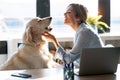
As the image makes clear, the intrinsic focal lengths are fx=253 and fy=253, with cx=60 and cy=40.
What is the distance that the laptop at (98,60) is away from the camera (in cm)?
182

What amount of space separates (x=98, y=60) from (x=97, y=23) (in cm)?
231

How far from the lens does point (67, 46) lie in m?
4.05

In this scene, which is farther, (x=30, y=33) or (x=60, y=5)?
(x=60, y=5)

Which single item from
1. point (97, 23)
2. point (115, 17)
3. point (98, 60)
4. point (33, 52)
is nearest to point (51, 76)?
point (98, 60)

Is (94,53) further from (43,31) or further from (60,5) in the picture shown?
(60,5)

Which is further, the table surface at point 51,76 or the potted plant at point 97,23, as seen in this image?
the potted plant at point 97,23

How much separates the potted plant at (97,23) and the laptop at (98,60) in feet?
6.98

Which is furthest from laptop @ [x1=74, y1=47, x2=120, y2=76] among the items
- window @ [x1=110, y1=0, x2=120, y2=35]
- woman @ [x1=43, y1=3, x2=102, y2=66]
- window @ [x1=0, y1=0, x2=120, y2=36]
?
window @ [x1=110, y1=0, x2=120, y2=35]

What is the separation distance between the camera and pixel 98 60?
1860 mm

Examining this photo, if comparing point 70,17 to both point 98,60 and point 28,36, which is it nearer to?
point 28,36

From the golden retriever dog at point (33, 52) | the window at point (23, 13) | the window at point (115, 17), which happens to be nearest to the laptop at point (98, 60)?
the golden retriever dog at point (33, 52)

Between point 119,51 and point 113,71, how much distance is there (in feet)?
0.57

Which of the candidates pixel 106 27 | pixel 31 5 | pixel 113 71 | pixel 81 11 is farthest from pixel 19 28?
pixel 113 71

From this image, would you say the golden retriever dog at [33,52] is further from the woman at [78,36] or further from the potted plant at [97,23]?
the potted plant at [97,23]
